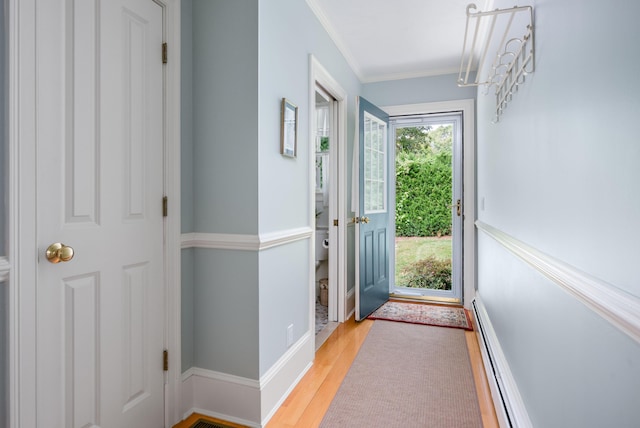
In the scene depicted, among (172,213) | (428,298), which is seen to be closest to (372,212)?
(428,298)

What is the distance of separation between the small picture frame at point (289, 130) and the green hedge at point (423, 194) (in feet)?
7.47

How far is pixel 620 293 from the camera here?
67 centimetres

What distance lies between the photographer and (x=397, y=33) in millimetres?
2883

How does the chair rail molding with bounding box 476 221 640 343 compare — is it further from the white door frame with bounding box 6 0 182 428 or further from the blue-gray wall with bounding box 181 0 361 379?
the white door frame with bounding box 6 0 182 428

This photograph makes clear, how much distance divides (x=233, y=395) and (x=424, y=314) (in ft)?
7.41

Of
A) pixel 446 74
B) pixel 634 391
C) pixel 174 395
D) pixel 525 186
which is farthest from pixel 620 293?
pixel 446 74

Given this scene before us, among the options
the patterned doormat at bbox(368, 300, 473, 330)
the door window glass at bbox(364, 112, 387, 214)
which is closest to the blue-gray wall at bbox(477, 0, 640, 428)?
the patterned doormat at bbox(368, 300, 473, 330)

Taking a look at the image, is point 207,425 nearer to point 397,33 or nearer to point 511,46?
point 511,46

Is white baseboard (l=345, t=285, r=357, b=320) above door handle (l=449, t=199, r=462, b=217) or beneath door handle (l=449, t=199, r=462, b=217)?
beneath

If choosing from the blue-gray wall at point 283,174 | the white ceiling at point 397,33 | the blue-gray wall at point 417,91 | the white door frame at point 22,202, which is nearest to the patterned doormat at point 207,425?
the blue-gray wall at point 283,174

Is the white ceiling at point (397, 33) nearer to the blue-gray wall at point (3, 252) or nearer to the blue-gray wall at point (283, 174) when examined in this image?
the blue-gray wall at point (283, 174)

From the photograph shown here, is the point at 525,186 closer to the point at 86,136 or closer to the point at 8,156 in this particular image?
the point at 86,136

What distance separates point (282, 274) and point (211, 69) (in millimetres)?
1166

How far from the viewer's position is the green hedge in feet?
13.3
